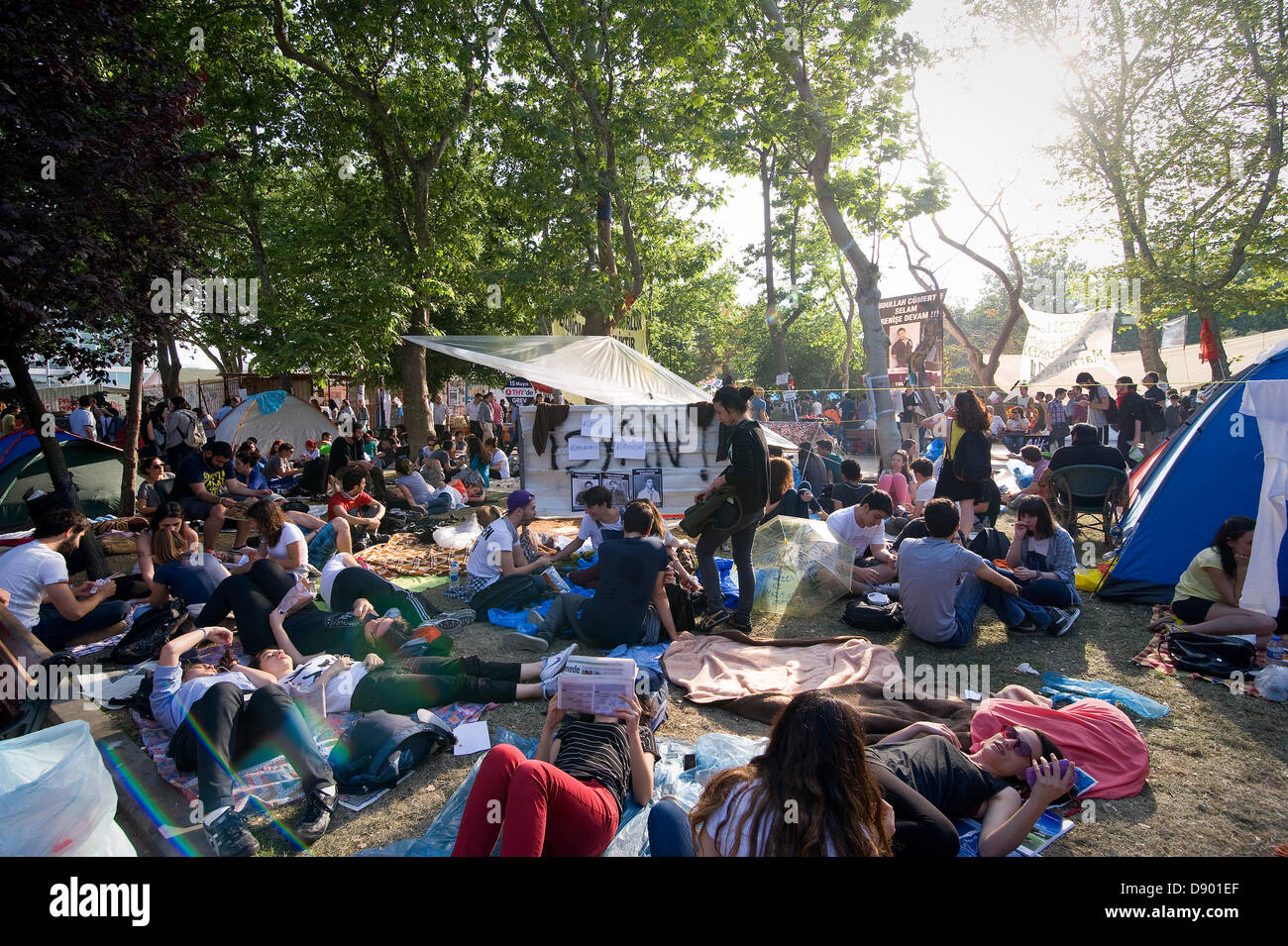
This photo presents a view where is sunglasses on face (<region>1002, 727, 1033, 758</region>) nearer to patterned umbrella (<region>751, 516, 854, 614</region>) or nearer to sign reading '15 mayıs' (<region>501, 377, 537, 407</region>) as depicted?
patterned umbrella (<region>751, 516, 854, 614</region>)

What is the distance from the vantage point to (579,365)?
10.1 m

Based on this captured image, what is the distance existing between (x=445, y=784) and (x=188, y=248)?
7817 millimetres

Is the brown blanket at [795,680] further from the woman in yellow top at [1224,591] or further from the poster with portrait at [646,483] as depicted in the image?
the poster with portrait at [646,483]

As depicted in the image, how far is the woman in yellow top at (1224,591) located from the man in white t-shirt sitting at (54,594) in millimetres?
8438

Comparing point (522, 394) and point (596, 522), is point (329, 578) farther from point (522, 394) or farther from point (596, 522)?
point (522, 394)

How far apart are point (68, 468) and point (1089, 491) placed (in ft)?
45.5

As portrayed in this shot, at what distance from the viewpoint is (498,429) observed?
18.0m

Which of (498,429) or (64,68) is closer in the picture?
(64,68)

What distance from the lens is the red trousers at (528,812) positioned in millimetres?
2455

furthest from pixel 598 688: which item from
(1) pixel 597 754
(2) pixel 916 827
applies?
(2) pixel 916 827
